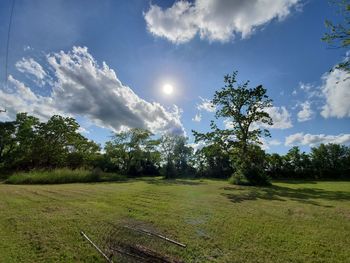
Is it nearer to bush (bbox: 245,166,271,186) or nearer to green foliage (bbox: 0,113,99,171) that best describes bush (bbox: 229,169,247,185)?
bush (bbox: 245,166,271,186)

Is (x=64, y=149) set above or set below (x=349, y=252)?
above

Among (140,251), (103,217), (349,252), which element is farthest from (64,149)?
(349,252)

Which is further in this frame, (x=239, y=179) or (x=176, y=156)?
(x=176, y=156)

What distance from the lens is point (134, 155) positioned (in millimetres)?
35375

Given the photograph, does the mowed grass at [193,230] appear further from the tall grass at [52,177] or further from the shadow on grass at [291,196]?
the tall grass at [52,177]

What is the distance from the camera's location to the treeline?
86.6 ft

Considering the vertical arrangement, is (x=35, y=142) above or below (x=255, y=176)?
above

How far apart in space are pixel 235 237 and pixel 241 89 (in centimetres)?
1832

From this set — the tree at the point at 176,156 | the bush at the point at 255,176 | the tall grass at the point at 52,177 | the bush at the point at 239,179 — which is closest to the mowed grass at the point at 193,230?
the tall grass at the point at 52,177

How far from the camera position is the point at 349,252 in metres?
3.82

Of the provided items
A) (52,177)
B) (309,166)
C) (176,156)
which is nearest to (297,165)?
(309,166)

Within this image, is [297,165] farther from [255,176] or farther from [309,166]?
[255,176]

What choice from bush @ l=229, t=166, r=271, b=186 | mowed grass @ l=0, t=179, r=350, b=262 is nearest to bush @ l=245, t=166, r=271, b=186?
bush @ l=229, t=166, r=271, b=186

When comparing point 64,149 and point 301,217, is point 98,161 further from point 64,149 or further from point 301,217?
point 301,217
